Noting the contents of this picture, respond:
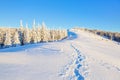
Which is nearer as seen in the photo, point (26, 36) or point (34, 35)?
point (26, 36)

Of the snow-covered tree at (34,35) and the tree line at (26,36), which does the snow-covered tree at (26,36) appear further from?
the snow-covered tree at (34,35)

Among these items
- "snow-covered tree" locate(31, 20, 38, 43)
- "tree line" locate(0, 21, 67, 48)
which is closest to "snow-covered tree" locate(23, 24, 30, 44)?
"tree line" locate(0, 21, 67, 48)

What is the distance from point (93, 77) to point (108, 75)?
1693 millimetres

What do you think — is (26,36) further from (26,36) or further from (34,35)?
(34,35)

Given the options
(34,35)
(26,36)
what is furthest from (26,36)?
(34,35)

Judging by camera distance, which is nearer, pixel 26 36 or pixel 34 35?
pixel 26 36

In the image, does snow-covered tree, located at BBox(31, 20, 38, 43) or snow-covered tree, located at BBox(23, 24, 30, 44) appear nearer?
snow-covered tree, located at BBox(23, 24, 30, 44)

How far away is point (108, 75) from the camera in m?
16.2

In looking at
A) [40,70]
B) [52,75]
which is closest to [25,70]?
[40,70]

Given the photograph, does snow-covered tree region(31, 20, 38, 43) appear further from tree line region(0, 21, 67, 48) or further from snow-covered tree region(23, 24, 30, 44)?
snow-covered tree region(23, 24, 30, 44)

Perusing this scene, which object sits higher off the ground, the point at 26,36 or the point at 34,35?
the point at 34,35

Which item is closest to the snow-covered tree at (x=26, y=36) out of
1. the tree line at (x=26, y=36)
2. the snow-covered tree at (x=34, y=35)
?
the tree line at (x=26, y=36)

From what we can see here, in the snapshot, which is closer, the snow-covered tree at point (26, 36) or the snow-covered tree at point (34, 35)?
the snow-covered tree at point (26, 36)

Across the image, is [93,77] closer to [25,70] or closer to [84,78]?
[84,78]
